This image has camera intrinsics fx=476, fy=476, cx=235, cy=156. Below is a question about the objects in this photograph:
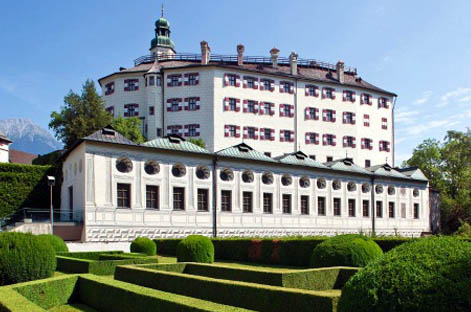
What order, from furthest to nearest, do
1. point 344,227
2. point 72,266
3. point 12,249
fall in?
point 344,227, point 72,266, point 12,249

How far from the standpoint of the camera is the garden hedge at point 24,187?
1351 inches

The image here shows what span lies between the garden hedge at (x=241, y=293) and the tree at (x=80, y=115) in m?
30.1

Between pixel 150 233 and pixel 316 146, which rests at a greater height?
pixel 316 146

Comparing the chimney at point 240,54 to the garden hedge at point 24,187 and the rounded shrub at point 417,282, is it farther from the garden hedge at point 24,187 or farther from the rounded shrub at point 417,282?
the rounded shrub at point 417,282

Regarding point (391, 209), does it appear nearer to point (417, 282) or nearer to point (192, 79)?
point (192, 79)

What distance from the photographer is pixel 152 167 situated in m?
30.9

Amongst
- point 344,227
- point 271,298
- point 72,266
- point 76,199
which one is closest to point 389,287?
point 271,298

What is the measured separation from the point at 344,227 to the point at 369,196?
4.05 metres

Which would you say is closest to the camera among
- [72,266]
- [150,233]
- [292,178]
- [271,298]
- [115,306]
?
[271,298]

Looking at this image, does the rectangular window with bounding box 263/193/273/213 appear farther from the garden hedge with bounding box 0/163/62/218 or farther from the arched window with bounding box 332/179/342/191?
the garden hedge with bounding box 0/163/62/218

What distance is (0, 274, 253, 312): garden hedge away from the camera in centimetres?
856

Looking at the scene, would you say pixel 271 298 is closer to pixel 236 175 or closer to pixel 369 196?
pixel 236 175

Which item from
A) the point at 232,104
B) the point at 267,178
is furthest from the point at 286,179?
the point at 232,104

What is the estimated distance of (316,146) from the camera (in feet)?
175
